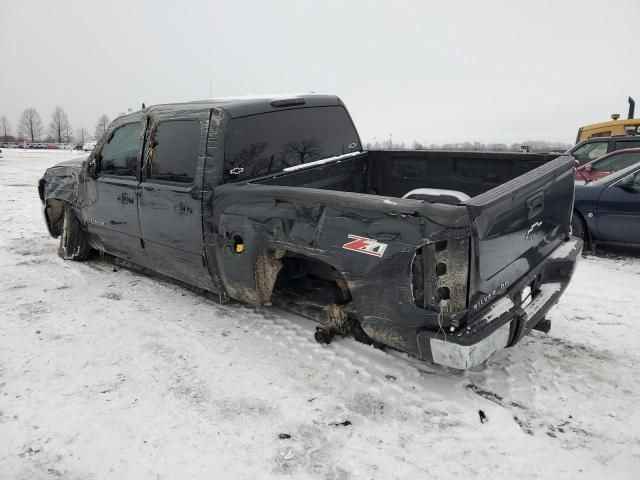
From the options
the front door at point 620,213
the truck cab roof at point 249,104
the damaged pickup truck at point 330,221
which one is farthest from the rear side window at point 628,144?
the truck cab roof at point 249,104

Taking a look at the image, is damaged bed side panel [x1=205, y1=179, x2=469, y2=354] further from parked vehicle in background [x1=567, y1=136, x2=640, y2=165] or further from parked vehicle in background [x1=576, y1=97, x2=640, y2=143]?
parked vehicle in background [x1=576, y1=97, x2=640, y2=143]

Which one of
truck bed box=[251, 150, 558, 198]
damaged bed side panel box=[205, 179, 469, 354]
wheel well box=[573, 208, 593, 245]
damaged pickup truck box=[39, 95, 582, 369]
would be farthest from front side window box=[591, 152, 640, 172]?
damaged bed side panel box=[205, 179, 469, 354]

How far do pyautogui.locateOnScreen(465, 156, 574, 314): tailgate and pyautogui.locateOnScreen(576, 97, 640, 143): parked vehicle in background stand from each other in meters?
11.6

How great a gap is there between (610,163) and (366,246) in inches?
296

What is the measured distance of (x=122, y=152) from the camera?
192 inches

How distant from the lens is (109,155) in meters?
5.09

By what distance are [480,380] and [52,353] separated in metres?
3.14

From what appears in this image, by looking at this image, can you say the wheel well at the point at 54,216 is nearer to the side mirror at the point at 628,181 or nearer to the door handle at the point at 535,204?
the door handle at the point at 535,204

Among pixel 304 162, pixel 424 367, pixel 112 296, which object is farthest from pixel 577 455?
pixel 112 296

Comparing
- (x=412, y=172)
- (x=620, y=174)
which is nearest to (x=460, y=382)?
(x=412, y=172)

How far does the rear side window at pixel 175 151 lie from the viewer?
401 centimetres

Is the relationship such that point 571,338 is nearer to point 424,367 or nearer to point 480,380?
point 480,380

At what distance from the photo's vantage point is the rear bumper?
2.59 meters

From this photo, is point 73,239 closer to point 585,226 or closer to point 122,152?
point 122,152
